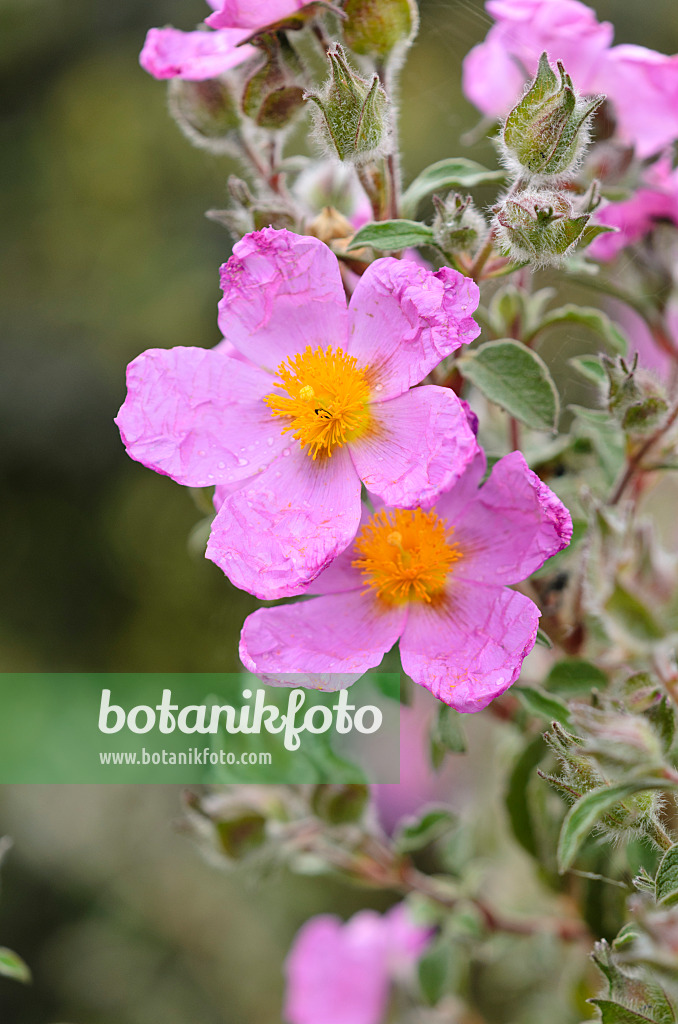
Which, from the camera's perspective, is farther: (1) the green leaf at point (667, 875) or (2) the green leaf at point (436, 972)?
(2) the green leaf at point (436, 972)

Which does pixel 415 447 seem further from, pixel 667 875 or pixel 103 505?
pixel 103 505

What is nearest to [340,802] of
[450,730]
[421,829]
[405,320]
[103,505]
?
[421,829]

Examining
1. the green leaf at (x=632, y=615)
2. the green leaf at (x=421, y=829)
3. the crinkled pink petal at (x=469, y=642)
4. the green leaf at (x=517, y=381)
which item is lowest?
the green leaf at (x=421, y=829)

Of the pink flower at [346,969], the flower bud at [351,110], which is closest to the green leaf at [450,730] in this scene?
the flower bud at [351,110]

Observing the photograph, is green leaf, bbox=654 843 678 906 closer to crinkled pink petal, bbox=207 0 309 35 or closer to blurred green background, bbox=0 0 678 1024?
crinkled pink petal, bbox=207 0 309 35

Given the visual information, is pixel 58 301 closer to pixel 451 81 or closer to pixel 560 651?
pixel 451 81

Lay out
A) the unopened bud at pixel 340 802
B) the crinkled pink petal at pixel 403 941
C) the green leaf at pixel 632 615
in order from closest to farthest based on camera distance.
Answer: the green leaf at pixel 632 615
the unopened bud at pixel 340 802
the crinkled pink petal at pixel 403 941

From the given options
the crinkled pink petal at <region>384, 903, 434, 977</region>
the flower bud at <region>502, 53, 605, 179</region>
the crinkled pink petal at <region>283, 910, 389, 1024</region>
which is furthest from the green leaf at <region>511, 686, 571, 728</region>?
the crinkled pink petal at <region>283, 910, 389, 1024</region>

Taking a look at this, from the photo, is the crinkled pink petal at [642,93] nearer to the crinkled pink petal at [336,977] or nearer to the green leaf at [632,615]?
the green leaf at [632,615]
